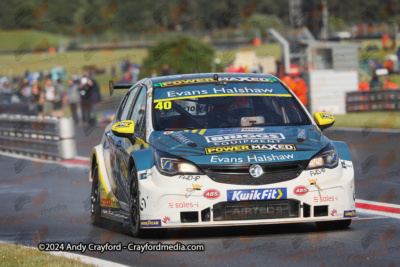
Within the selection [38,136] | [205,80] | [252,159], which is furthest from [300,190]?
[38,136]

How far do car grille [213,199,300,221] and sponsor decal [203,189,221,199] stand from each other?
3.2 inches

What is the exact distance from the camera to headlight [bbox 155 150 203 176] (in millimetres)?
7496

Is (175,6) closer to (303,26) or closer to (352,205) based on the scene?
(303,26)

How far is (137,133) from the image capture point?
8.68m

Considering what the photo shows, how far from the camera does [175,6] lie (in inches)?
5261

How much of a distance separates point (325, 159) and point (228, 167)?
871 millimetres

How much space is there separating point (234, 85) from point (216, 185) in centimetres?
183

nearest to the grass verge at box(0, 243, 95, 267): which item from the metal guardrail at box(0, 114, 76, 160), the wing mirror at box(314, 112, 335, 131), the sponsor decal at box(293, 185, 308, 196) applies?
the sponsor decal at box(293, 185, 308, 196)

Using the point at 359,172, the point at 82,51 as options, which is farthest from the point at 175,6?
the point at 359,172

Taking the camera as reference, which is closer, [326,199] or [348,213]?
[326,199]

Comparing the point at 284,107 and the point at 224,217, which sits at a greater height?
the point at 284,107

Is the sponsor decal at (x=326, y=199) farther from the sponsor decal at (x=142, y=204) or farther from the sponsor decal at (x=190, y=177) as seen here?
the sponsor decal at (x=142, y=204)

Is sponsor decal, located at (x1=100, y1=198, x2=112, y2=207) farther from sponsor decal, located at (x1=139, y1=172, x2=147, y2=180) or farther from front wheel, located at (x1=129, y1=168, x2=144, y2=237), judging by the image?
sponsor decal, located at (x1=139, y1=172, x2=147, y2=180)

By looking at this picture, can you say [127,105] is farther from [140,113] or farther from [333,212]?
[333,212]
